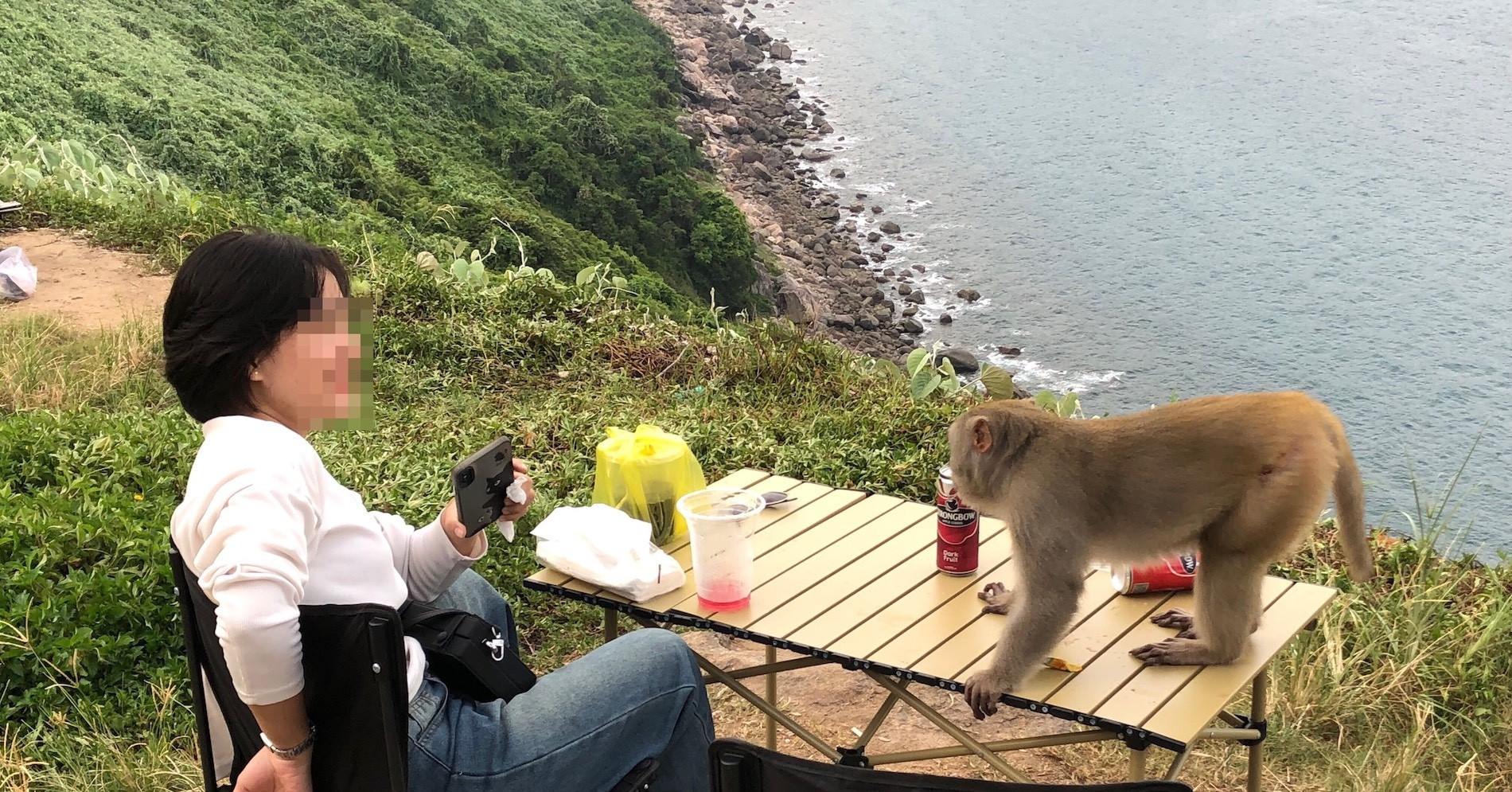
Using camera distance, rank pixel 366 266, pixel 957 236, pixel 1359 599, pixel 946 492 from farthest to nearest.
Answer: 1. pixel 957 236
2. pixel 366 266
3. pixel 1359 599
4. pixel 946 492

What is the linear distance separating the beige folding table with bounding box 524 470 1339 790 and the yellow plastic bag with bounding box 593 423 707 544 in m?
0.08

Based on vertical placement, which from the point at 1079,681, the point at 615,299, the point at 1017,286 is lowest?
the point at 1017,286

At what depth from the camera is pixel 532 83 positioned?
41344 millimetres

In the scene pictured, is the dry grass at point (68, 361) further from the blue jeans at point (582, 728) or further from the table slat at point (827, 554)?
the blue jeans at point (582, 728)

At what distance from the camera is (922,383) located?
23.6 feet

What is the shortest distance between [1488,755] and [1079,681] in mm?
2442

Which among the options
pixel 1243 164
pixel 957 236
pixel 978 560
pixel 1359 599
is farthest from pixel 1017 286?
pixel 978 560

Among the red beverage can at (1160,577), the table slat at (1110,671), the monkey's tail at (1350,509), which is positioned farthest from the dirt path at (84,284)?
the monkey's tail at (1350,509)

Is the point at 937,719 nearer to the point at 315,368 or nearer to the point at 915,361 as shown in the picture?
the point at 315,368

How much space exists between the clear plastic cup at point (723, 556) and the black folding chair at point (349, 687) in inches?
36.1

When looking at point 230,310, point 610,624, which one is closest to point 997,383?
point 610,624

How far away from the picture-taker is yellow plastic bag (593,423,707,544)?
3.30 meters

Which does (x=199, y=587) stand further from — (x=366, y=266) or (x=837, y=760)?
(x=366, y=266)

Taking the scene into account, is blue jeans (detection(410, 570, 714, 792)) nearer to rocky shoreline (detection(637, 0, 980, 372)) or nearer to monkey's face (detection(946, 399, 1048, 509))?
monkey's face (detection(946, 399, 1048, 509))
